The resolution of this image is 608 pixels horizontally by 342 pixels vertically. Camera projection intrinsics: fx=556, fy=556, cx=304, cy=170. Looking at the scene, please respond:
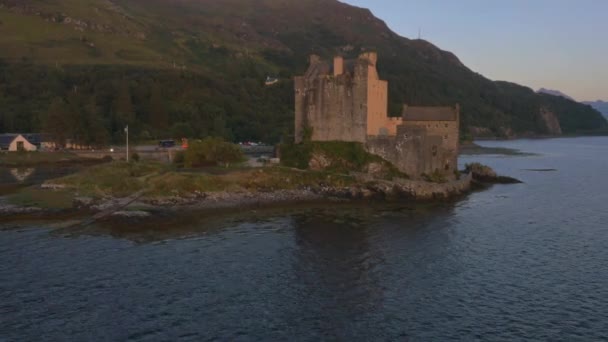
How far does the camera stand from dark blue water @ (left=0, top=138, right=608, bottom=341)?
75.9ft

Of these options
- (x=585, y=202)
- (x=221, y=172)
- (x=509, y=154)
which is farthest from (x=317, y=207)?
(x=509, y=154)

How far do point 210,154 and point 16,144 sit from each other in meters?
44.3

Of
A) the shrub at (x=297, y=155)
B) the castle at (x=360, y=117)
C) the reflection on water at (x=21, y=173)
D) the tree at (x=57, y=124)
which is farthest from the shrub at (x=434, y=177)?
the tree at (x=57, y=124)

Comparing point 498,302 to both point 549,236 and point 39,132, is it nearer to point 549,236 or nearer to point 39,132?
point 549,236

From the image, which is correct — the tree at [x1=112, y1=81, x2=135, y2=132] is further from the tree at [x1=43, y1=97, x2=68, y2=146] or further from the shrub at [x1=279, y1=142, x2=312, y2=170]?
the shrub at [x1=279, y1=142, x2=312, y2=170]

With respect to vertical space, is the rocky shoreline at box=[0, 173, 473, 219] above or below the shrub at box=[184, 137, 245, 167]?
below

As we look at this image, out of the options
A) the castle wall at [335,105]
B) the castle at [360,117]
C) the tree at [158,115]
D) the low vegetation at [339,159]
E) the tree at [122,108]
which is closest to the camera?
the low vegetation at [339,159]

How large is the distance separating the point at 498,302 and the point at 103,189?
37.1m

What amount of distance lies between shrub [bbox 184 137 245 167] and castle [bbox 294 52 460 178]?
10647 millimetres

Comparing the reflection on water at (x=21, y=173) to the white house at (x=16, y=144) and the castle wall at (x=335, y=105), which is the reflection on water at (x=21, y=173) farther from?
the castle wall at (x=335, y=105)

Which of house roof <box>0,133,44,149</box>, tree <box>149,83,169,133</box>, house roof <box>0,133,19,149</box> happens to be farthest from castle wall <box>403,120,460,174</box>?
house roof <box>0,133,44,149</box>

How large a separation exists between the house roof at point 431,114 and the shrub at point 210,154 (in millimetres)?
21562

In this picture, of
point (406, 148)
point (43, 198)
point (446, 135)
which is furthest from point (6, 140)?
point (446, 135)

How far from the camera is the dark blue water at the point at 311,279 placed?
23.1m
